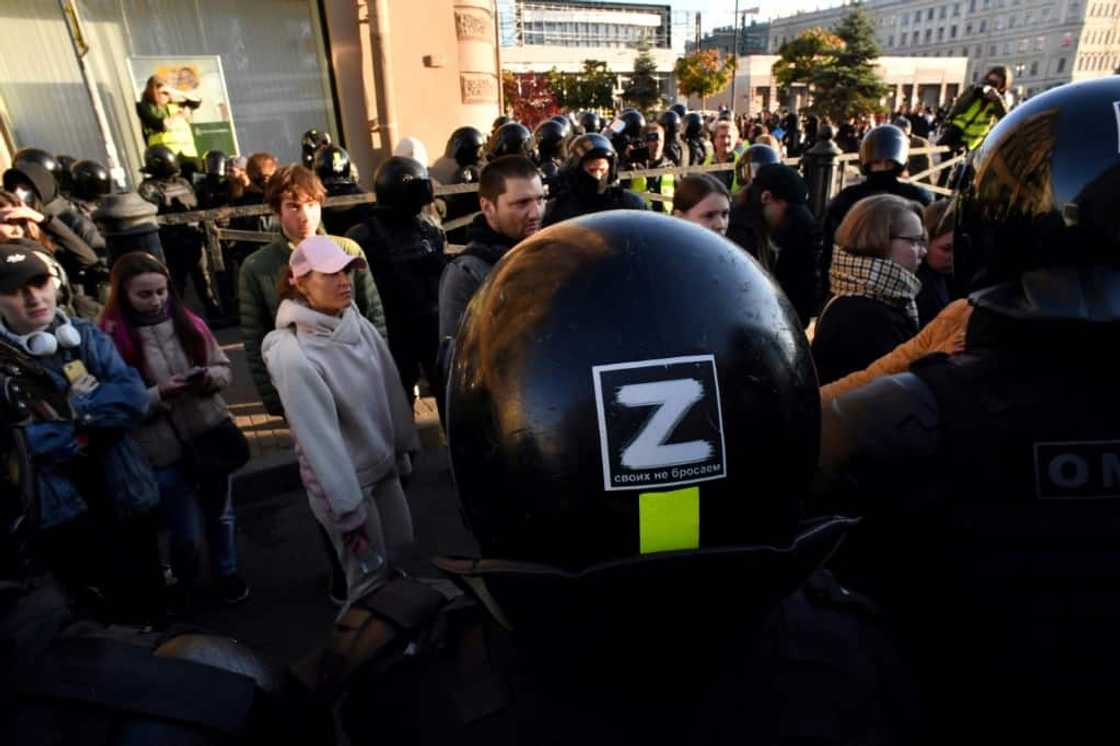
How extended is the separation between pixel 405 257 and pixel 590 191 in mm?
1252

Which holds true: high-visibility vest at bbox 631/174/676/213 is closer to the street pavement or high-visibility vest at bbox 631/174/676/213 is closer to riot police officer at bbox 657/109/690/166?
riot police officer at bbox 657/109/690/166

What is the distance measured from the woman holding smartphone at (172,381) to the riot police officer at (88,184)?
13.5ft

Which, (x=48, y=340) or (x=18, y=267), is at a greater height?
(x=18, y=267)

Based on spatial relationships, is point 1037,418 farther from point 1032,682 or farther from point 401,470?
point 401,470

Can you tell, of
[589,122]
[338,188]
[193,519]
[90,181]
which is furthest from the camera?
[589,122]

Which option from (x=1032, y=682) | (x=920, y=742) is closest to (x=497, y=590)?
(x=920, y=742)

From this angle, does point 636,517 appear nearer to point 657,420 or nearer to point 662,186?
point 657,420

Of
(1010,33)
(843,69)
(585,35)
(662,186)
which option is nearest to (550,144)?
(662,186)

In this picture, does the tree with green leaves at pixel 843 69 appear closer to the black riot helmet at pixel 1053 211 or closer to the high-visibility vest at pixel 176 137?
the high-visibility vest at pixel 176 137

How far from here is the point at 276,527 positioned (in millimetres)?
4164

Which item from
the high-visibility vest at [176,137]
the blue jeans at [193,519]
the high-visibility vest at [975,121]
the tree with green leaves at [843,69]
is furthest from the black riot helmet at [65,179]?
the tree with green leaves at [843,69]

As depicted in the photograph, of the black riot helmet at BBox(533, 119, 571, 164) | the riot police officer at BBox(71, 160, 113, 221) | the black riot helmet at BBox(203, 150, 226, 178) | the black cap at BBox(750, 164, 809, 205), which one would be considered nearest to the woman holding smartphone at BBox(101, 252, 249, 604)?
the black cap at BBox(750, 164, 809, 205)

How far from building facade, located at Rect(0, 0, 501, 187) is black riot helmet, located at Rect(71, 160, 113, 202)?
4459 millimetres

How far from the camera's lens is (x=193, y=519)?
3.27 metres
